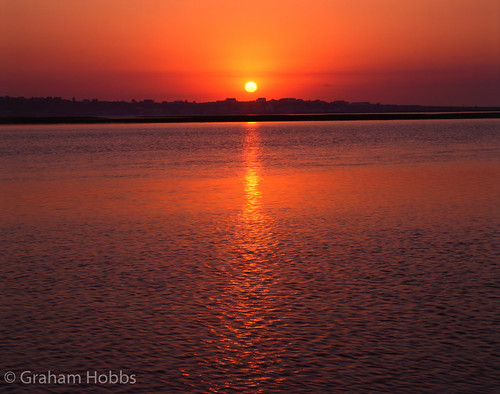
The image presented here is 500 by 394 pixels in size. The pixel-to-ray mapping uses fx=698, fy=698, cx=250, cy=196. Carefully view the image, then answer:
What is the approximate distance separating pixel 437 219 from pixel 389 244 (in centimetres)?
513

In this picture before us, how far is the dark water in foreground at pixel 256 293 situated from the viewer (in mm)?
10477

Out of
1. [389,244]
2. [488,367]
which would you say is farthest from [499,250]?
[488,367]

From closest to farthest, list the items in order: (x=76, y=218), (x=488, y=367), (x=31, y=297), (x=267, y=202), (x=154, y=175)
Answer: (x=488, y=367) → (x=31, y=297) → (x=76, y=218) → (x=267, y=202) → (x=154, y=175)

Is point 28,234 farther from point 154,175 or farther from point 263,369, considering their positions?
point 154,175

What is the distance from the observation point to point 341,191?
111ft

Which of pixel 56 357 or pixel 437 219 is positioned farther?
pixel 437 219

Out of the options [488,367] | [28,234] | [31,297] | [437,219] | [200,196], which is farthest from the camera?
[200,196]

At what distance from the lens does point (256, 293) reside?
1466 cm

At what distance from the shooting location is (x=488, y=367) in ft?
34.2

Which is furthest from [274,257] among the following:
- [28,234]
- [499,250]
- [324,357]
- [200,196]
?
[200,196]

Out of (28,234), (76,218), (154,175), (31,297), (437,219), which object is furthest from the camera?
(154,175)

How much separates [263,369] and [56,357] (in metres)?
3.34

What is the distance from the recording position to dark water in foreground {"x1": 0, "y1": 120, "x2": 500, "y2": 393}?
1048cm

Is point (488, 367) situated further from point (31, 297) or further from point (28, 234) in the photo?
point (28, 234)
